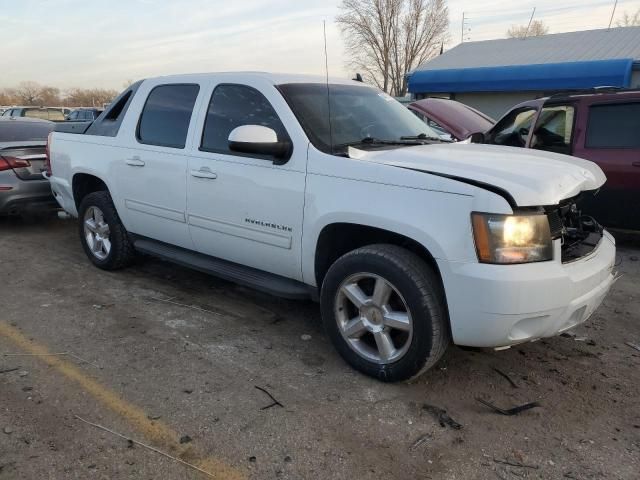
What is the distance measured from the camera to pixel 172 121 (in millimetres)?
4473

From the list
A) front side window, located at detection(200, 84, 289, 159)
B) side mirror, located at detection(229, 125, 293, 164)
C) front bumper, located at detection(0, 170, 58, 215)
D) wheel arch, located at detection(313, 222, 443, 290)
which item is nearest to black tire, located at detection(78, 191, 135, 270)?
front side window, located at detection(200, 84, 289, 159)

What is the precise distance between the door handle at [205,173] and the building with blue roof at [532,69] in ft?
63.1

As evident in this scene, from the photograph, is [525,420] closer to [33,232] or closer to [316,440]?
[316,440]

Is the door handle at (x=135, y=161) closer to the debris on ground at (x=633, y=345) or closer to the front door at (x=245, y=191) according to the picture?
the front door at (x=245, y=191)

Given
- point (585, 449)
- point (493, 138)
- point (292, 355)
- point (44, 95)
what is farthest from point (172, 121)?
point (44, 95)

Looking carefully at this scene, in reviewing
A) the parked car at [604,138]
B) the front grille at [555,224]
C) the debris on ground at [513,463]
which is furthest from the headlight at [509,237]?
the parked car at [604,138]

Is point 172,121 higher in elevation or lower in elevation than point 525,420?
higher

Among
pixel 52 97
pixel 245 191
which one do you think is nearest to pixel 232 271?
pixel 245 191

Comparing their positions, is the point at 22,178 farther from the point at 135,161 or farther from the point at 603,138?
the point at 603,138

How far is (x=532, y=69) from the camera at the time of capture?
830 inches

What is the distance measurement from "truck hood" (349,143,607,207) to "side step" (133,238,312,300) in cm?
102

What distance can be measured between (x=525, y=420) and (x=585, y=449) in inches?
12.7

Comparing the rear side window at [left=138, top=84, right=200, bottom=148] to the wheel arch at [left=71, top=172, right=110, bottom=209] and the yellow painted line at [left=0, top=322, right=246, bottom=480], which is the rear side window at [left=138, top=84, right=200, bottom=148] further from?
the yellow painted line at [left=0, top=322, right=246, bottom=480]

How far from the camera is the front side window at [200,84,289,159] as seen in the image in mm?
3809
